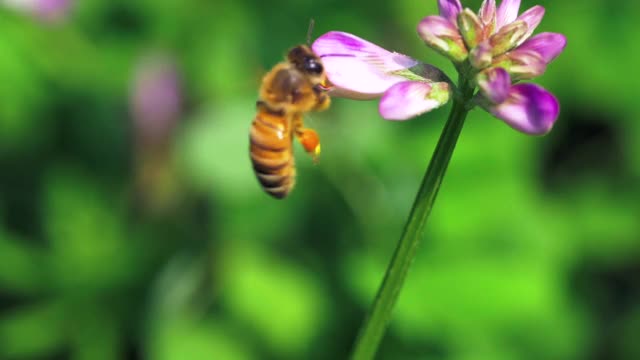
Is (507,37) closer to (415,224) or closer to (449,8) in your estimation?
(449,8)

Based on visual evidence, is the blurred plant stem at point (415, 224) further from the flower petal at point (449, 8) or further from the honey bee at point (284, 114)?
the honey bee at point (284, 114)

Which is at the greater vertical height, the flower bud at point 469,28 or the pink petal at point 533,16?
the pink petal at point 533,16

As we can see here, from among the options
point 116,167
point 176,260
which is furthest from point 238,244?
point 116,167

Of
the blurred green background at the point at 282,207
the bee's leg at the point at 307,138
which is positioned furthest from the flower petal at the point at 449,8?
the blurred green background at the point at 282,207

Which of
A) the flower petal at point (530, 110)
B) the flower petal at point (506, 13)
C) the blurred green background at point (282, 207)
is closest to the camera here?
the flower petal at point (530, 110)

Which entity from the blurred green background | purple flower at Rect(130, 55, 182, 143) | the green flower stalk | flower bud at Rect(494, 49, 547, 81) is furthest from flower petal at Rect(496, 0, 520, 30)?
purple flower at Rect(130, 55, 182, 143)

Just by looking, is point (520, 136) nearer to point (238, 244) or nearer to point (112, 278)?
point (238, 244)

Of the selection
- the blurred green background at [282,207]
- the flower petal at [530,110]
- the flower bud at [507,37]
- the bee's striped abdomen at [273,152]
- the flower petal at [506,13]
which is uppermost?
the flower petal at [506,13]

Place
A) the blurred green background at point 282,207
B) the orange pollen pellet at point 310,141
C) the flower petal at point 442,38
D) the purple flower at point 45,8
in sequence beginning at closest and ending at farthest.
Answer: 1. the flower petal at point 442,38
2. the orange pollen pellet at point 310,141
3. the blurred green background at point 282,207
4. the purple flower at point 45,8
